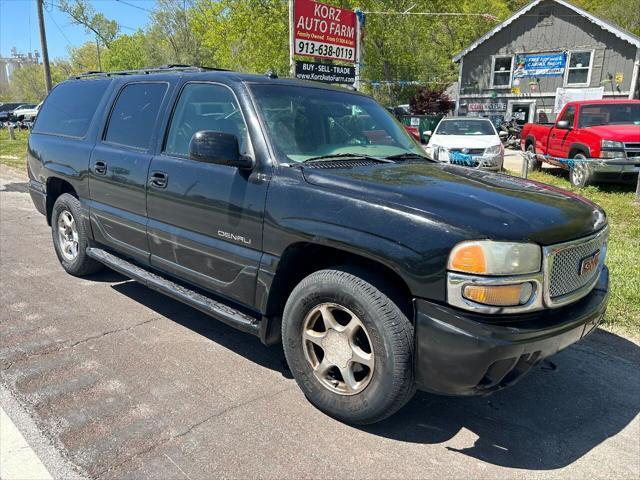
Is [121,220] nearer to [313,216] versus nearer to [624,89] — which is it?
[313,216]

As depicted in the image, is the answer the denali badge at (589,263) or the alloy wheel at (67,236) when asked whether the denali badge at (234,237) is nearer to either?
the denali badge at (589,263)

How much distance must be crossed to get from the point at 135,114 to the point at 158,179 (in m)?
0.81

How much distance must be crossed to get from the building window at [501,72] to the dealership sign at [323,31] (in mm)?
16255

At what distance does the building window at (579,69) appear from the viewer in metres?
24.0

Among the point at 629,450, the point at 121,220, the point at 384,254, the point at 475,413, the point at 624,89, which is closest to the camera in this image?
the point at 384,254

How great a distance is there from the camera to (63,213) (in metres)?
5.25

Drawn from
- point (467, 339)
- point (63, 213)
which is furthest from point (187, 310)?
point (467, 339)

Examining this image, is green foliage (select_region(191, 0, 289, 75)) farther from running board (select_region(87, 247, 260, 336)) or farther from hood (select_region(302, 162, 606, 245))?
hood (select_region(302, 162, 606, 245))

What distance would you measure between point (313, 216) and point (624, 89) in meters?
25.2

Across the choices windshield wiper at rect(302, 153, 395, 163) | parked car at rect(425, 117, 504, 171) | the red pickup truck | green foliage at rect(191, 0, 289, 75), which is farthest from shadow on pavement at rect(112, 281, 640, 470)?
green foliage at rect(191, 0, 289, 75)

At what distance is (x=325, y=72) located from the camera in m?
12.2

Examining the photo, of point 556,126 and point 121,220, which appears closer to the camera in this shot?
point 121,220

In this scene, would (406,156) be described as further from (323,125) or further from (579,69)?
(579,69)

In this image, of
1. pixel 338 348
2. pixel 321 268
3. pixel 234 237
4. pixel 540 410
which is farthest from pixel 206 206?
pixel 540 410
